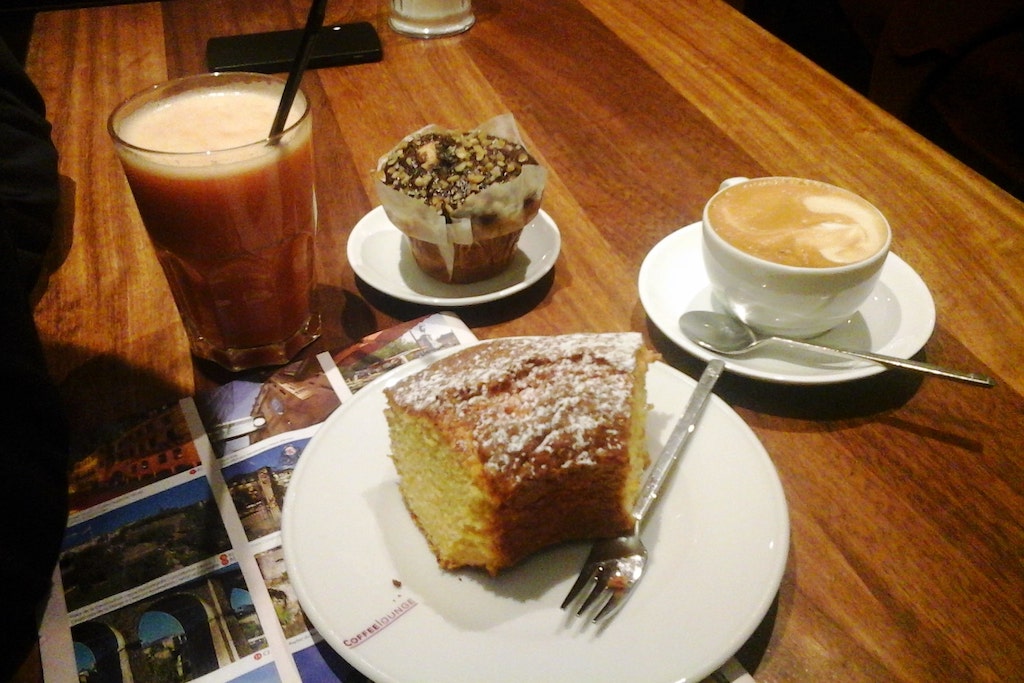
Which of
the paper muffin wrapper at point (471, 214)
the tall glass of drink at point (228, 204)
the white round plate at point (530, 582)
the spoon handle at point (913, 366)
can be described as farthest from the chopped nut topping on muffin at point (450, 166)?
the spoon handle at point (913, 366)

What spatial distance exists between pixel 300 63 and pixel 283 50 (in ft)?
3.30

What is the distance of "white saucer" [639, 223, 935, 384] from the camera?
0.96m

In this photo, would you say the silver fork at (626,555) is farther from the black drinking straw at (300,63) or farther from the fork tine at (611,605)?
the black drinking straw at (300,63)

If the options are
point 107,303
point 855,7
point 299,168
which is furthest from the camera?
point 855,7

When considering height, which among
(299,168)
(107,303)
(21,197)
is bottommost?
(107,303)

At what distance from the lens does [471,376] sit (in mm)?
802

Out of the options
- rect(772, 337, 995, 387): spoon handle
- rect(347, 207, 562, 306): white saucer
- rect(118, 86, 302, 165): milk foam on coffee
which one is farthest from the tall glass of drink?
rect(772, 337, 995, 387): spoon handle

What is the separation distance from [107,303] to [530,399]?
77 cm

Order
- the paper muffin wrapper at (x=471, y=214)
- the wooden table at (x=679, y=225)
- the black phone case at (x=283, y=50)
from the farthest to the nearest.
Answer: the black phone case at (x=283, y=50), the paper muffin wrapper at (x=471, y=214), the wooden table at (x=679, y=225)

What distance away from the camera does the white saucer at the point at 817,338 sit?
960 millimetres

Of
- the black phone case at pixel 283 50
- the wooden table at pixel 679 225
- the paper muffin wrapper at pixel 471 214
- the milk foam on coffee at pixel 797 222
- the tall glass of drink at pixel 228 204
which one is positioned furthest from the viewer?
the black phone case at pixel 283 50

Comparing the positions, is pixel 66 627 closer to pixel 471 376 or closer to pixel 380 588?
pixel 380 588

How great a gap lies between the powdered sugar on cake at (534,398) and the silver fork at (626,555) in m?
0.08

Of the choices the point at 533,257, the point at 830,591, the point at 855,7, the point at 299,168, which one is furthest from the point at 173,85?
the point at 855,7
